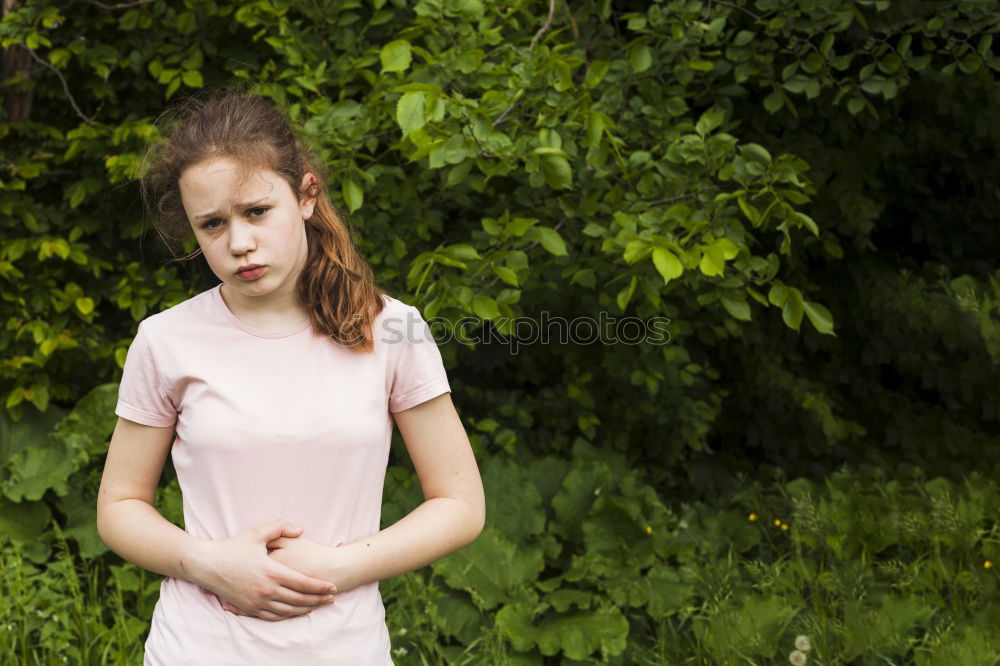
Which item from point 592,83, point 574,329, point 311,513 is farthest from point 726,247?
point 311,513

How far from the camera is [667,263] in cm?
244

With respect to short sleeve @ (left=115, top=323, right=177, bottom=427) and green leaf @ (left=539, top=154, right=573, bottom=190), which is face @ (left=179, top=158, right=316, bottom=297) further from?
green leaf @ (left=539, top=154, right=573, bottom=190)

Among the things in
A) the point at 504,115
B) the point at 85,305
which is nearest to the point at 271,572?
the point at 504,115

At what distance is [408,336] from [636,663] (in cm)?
192

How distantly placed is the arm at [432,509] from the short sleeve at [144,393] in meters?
0.32

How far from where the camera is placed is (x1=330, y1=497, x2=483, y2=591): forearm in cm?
134

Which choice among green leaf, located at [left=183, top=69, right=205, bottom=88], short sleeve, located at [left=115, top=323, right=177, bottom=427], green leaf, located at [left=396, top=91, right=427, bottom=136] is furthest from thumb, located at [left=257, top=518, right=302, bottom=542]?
green leaf, located at [left=183, top=69, right=205, bottom=88]

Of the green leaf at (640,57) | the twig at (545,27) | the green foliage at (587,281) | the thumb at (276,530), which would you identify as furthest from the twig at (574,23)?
the thumb at (276,530)

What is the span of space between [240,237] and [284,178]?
0.44 feet

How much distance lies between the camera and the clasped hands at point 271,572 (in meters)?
1.28

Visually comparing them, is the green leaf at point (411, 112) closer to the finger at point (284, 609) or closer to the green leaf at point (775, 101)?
the finger at point (284, 609)

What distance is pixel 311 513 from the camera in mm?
1355

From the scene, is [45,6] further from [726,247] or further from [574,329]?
[726,247]

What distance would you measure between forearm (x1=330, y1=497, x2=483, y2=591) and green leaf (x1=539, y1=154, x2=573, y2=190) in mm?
1255
